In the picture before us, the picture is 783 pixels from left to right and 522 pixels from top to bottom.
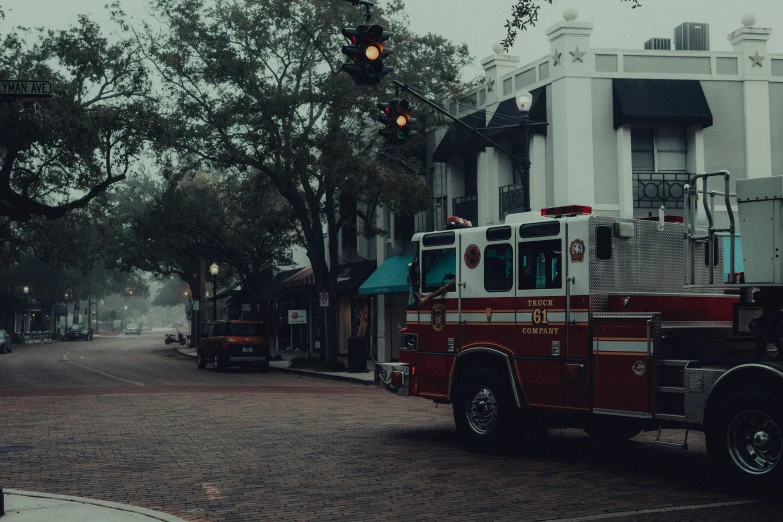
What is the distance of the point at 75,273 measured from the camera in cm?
8431

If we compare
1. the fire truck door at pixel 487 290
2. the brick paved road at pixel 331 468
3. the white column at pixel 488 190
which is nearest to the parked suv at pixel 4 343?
the white column at pixel 488 190

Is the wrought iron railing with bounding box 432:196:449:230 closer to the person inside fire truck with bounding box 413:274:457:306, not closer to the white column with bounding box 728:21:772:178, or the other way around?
the white column with bounding box 728:21:772:178

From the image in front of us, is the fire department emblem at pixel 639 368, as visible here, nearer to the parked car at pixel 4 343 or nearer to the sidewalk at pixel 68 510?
the sidewalk at pixel 68 510

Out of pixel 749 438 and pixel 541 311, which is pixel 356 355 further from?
pixel 749 438

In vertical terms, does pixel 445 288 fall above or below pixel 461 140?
below

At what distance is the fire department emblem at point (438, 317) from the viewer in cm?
1238

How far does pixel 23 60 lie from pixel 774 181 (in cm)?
2579

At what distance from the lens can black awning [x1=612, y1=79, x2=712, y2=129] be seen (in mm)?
23578

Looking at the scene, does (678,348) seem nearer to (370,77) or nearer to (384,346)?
(370,77)

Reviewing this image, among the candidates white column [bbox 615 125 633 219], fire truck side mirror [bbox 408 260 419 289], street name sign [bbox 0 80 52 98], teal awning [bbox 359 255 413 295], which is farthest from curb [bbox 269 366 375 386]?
street name sign [bbox 0 80 52 98]

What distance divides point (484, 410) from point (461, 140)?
1802 cm

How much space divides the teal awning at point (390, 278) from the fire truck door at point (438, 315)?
16550mm

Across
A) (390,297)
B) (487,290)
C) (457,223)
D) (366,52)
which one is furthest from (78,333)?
(487,290)

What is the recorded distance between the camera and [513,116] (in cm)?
2578
